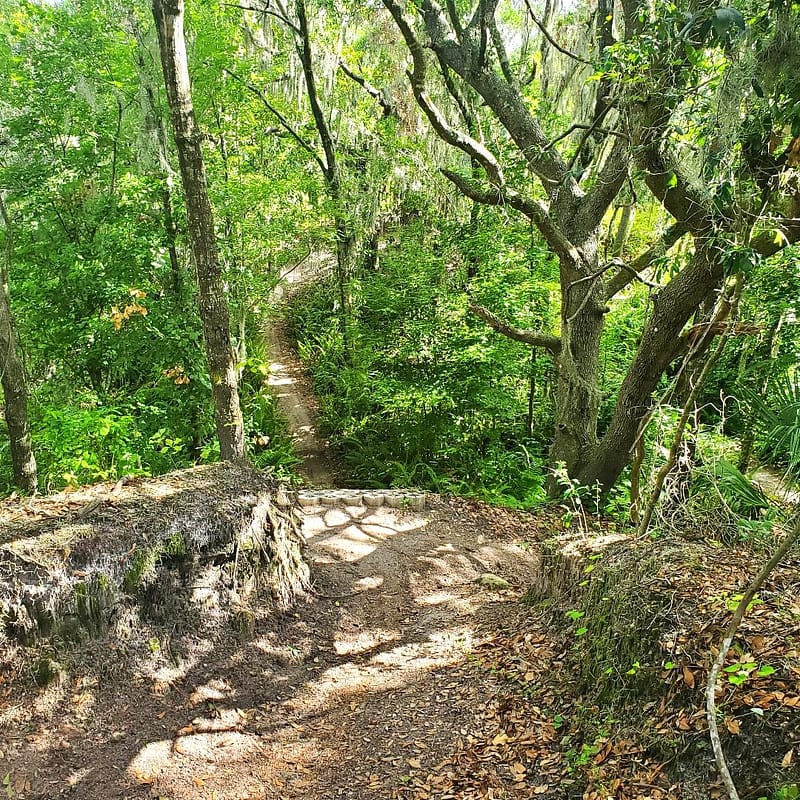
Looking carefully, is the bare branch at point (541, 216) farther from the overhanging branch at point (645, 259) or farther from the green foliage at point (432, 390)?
the green foliage at point (432, 390)

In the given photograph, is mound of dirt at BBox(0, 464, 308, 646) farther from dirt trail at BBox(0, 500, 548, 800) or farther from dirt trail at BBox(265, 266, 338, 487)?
dirt trail at BBox(265, 266, 338, 487)

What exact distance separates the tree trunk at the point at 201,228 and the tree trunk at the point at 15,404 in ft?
6.71

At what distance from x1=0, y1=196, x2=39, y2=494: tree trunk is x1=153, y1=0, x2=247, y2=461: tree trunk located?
6.71ft

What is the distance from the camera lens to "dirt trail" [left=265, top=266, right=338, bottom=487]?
33.6 feet

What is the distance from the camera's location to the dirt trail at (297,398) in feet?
33.6

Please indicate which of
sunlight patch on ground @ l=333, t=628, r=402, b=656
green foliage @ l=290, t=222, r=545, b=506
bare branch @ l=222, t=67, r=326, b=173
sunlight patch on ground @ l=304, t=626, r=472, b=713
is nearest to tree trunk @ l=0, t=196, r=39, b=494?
sunlight patch on ground @ l=333, t=628, r=402, b=656

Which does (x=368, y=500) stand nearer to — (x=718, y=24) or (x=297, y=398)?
(x=297, y=398)

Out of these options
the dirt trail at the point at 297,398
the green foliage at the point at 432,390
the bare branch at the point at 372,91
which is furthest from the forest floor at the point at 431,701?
the bare branch at the point at 372,91

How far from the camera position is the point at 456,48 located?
673 centimetres

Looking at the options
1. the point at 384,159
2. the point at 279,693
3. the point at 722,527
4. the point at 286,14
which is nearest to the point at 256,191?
the point at 384,159

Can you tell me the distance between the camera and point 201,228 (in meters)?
5.16

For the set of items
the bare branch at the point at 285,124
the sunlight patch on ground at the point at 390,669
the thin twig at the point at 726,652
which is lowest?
the sunlight patch on ground at the point at 390,669

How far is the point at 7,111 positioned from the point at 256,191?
11.7 ft

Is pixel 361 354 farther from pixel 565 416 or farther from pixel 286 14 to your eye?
pixel 286 14
